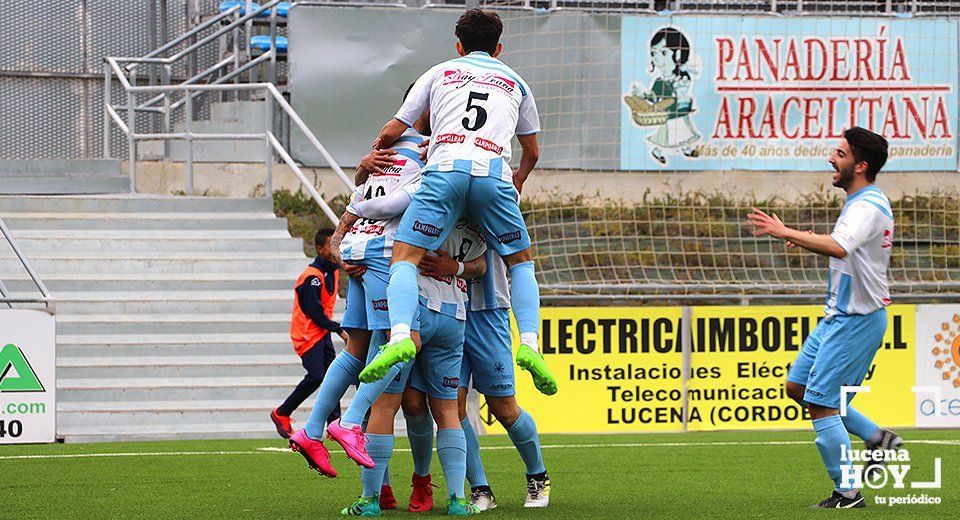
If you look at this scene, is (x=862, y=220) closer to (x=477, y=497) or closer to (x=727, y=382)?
(x=477, y=497)

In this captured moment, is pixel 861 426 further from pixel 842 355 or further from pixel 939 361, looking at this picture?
pixel 939 361

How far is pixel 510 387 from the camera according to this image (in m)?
8.17

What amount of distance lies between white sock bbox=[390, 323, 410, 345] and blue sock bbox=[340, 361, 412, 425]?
232 mm

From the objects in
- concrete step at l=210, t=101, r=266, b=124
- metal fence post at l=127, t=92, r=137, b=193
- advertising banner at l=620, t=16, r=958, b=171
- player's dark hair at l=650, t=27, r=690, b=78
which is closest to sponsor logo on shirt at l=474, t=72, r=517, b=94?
advertising banner at l=620, t=16, r=958, b=171

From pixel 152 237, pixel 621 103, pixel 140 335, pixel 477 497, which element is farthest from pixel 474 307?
pixel 621 103

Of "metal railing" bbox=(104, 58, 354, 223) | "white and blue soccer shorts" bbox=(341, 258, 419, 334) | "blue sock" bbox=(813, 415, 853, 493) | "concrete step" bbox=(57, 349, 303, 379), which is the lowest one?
"concrete step" bbox=(57, 349, 303, 379)

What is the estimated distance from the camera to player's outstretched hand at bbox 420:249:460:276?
7742 millimetres

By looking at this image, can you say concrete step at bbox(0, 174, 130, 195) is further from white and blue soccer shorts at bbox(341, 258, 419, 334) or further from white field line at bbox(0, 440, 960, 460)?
white and blue soccer shorts at bbox(341, 258, 419, 334)

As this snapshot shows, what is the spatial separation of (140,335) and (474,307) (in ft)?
28.3

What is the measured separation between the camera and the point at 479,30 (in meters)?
7.91

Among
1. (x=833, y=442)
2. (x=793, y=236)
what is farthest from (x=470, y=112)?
(x=833, y=442)

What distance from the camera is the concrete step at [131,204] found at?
59.0 feet

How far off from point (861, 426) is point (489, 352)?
6.62 ft

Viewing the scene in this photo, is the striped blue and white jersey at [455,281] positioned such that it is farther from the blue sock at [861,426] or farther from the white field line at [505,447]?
the white field line at [505,447]
